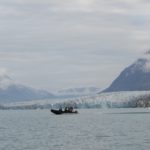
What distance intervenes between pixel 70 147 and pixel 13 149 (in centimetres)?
724

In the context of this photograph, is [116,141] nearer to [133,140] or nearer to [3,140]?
[133,140]

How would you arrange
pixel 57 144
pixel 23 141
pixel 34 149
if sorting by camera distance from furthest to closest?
pixel 23 141, pixel 57 144, pixel 34 149

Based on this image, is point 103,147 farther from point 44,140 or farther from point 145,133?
point 145,133

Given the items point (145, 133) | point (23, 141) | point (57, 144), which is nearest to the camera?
point (57, 144)

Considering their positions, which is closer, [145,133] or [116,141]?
[116,141]

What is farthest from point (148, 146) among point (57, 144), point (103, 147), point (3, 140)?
point (3, 140)

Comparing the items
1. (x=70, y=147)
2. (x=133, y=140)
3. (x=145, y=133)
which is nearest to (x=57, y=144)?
(x=70, y=147)

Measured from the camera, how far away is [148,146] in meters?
75.6

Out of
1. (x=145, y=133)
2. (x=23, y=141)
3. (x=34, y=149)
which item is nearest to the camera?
(x=34, y=149)

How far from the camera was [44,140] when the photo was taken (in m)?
89.8

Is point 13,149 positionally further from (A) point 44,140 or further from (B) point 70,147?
(A) point 44,140

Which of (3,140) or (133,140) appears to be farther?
(3,140)

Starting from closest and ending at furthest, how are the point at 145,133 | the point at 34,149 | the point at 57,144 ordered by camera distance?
the point at 34,149 → the point at 57,144 → the point at 145,133

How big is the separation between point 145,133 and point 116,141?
16.9 metres
